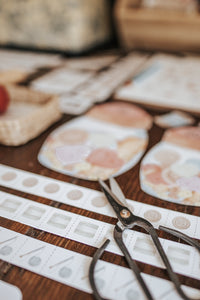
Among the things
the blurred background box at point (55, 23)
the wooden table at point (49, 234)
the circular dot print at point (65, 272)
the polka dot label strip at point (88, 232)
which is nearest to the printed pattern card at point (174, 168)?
the wooden table at point (49, 234)

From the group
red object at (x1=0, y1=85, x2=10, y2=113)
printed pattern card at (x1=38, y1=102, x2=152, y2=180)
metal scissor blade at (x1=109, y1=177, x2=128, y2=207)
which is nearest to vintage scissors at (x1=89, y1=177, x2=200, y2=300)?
metal scissor blade at (x1=109, y1=177, x2=128, y2=207)

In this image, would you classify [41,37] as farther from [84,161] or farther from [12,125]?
[84,161]

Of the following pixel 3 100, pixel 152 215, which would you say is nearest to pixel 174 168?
pixel 152 215

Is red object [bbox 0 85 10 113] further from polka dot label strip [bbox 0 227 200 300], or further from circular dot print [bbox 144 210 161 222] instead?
circular dot print [bbox 144 210 161 222]

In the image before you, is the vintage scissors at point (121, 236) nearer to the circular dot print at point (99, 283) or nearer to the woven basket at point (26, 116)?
the circular dot print at point (99, 283)

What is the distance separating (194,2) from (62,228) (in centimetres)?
139

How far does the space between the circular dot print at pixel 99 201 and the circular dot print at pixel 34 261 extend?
159mm

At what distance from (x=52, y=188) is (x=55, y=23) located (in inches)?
47.2

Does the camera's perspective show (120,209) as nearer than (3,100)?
Yes

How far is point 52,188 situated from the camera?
0.62 metres

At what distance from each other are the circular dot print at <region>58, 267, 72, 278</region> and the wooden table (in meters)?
0.01

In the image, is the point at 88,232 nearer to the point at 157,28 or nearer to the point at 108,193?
the point at 108,193

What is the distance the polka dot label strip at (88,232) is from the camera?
17.8 inches

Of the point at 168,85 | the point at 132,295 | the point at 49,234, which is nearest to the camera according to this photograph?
the point at 132,295
